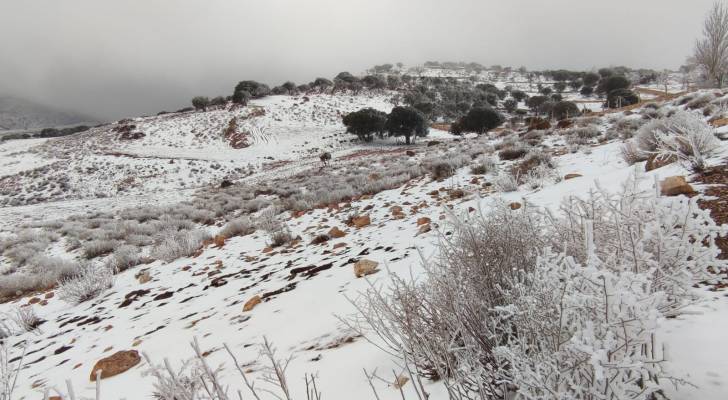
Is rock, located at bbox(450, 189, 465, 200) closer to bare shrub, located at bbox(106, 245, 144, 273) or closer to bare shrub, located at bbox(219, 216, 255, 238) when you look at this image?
bare shrub, located at bbox(219, 216, 255, 238)

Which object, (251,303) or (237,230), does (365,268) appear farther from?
(237,230)

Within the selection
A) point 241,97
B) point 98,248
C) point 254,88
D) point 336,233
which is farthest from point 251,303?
point 254,88

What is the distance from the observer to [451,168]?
8039 millimetres

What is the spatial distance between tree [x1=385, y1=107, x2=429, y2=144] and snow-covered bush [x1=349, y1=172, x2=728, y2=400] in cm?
3566

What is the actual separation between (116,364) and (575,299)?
121 inches

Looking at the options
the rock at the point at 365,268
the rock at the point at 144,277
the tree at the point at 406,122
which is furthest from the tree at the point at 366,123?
the rock at the point at 365,268

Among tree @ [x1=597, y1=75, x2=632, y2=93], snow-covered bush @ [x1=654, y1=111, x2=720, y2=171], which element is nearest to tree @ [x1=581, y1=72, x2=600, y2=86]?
tree @ [x1=597, y1=75, x2=632, y2=93]

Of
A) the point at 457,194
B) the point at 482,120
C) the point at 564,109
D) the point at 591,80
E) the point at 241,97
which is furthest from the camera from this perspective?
the point at 591,80

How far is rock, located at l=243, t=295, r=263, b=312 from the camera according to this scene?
9.71 feet

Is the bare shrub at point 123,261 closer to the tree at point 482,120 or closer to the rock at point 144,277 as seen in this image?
the rock at point 144,277

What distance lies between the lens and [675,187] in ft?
7.26

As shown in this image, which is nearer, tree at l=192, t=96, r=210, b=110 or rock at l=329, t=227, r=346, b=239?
rock at l=329, t=227, r=346, b=239

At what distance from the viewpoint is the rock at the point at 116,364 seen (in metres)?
2.30

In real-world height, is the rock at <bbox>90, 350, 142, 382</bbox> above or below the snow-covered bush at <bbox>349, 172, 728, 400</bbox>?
below
